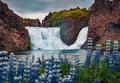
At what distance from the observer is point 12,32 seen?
109 meters

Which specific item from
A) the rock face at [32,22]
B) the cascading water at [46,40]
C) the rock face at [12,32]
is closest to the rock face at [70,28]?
the cascading water at [46,40]

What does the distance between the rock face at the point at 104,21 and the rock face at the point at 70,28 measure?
983 cm

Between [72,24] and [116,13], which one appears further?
[72,24]

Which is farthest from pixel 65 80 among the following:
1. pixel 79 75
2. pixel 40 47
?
pixel 40 47

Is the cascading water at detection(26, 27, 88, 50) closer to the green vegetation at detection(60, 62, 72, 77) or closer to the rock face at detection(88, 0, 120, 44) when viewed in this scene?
the rock face at detection(88, 0, 120, 44)

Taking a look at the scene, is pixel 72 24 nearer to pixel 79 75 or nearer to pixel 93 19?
pixel 93 19

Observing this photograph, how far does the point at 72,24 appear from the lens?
127 meters

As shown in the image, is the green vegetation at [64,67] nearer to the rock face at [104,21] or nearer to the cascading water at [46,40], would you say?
the rock face at [104,21]

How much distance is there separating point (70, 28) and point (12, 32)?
76.6 feet

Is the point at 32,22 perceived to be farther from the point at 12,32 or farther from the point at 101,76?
the point at 101,76

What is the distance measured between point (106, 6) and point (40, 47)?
20.1 meters

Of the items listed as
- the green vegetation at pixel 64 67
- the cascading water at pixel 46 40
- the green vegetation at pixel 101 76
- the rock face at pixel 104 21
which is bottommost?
the green vegetation at pixel 101 76

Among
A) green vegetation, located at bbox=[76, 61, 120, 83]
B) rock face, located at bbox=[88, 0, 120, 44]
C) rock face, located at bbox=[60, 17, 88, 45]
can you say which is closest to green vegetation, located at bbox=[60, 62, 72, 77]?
green vegetation, located at bbox=[76, 61, 120, 83]

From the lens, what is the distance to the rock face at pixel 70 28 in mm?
120062
